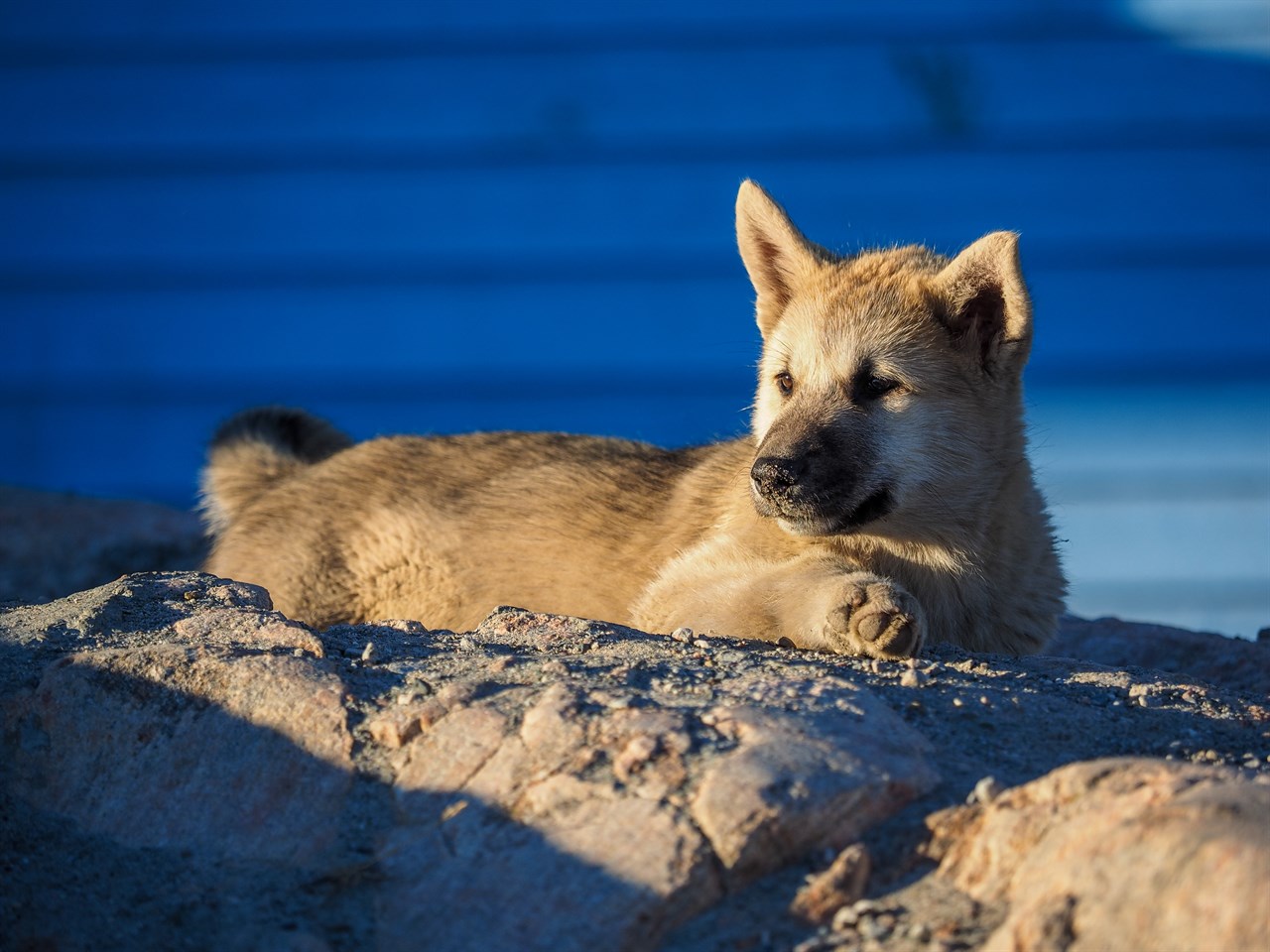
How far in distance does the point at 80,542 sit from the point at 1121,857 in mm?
5586

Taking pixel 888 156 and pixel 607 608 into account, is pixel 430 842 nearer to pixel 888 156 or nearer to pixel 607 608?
pixel 607 608

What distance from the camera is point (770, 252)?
472 centimetres

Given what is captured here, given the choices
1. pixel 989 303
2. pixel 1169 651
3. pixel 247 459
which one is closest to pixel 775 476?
pixel 989 303

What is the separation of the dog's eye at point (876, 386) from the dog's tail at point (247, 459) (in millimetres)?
2576

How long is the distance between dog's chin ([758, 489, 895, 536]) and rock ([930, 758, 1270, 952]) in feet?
5.40

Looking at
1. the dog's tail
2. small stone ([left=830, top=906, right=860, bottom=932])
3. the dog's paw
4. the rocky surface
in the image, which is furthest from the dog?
small stone ([left=830, top=906, right=860, bottom=932])

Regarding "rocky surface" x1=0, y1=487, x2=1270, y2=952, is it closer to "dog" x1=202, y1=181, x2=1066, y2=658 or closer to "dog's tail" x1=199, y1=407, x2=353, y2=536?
"dog" x1=202, y1=181, x2=1066, y2=658

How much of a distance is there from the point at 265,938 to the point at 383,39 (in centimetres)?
597

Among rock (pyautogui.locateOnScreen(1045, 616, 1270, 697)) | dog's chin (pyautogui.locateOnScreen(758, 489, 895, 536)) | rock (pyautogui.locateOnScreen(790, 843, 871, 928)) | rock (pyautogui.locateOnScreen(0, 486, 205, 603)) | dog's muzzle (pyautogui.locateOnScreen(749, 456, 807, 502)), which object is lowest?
rock (pyautogui.locateOnScreen(790, 843, 871, 928))

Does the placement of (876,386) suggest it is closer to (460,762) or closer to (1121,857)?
(460,762)

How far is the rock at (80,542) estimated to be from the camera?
20.9 feet

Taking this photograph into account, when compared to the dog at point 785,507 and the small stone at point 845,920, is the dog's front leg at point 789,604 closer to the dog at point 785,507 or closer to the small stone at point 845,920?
the dog at point 785,507

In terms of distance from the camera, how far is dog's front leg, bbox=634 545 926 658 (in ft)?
11.0

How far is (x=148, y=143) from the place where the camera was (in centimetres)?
736
